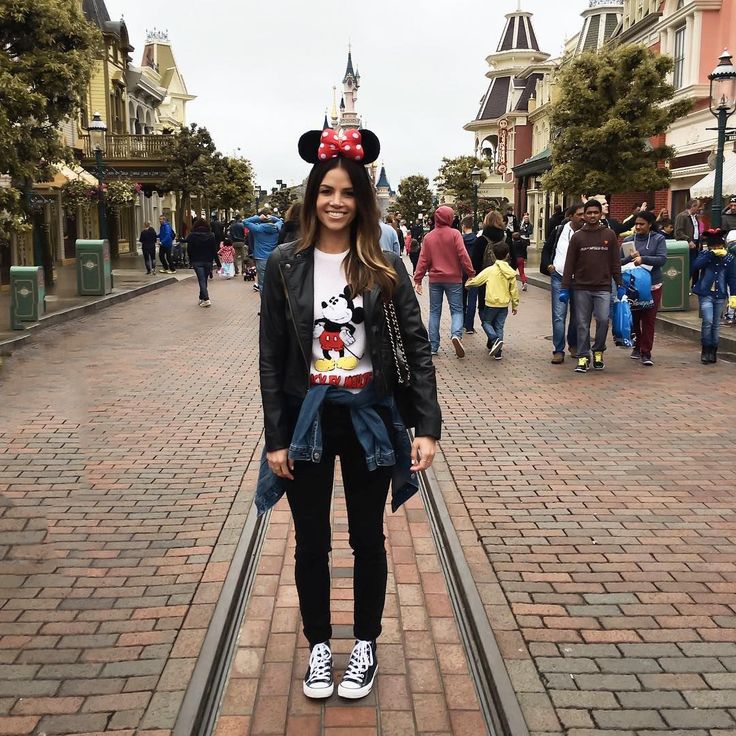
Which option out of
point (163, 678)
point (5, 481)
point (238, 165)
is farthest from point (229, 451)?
point (238, 165)

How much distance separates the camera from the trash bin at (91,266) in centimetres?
1994

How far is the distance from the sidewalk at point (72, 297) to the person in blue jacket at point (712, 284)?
29.8 ft

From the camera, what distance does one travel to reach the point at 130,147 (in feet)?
120

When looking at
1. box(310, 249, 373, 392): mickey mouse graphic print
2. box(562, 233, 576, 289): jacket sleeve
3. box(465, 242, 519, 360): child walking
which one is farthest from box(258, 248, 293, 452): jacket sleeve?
box(465, 242, 519, 360): child walking

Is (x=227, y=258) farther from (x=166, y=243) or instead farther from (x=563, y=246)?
(x=563, y=246)

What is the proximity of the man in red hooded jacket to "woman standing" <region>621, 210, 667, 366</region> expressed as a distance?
208 centimetres

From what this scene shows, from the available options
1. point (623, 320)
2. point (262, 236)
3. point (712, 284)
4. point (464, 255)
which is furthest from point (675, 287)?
point (262, 236)

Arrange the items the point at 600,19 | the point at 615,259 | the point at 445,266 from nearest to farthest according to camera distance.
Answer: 1. the point at 615,259
2. the point at 445,266
3. the point at 600,19

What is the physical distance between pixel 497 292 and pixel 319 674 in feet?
28.0

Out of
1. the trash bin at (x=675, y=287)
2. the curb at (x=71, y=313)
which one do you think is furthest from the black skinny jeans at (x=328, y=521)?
the trash bin at (x=675, y=287)

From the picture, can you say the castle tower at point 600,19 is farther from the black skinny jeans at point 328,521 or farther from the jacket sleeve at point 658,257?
the black skinny jeans at point 328,521

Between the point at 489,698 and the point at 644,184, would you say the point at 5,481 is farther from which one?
the point at 644,184

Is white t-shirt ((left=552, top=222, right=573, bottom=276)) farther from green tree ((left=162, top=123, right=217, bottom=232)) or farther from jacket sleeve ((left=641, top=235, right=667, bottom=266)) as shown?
green tree ((left=162, top=123, right=217, bottom=232))

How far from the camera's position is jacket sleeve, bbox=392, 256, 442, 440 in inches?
127
